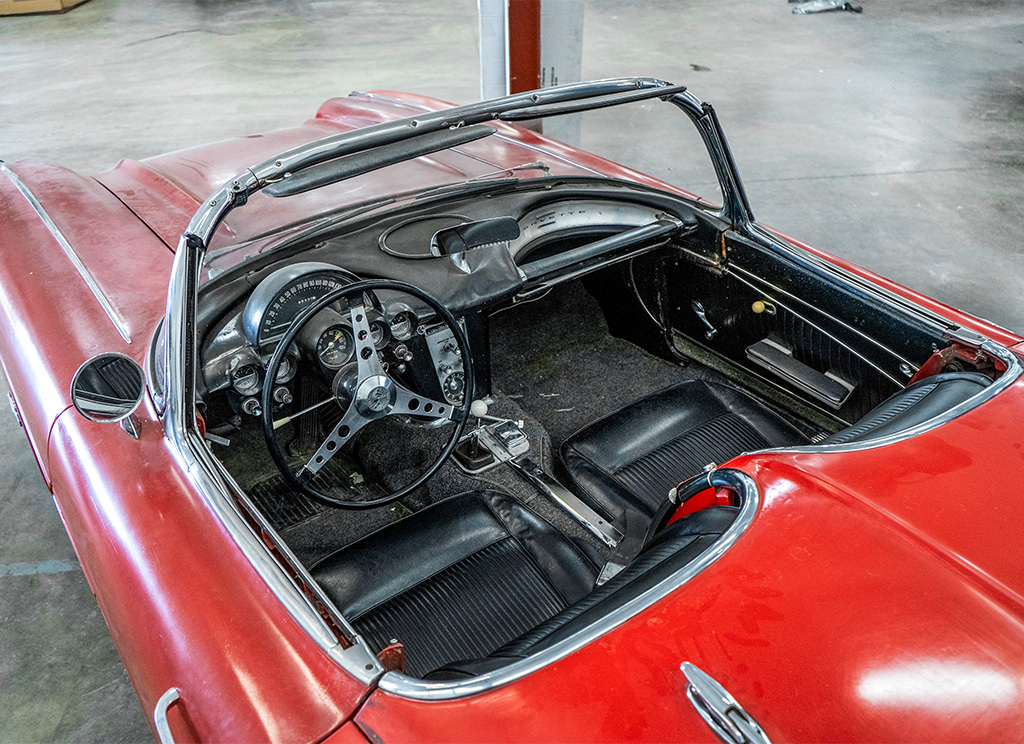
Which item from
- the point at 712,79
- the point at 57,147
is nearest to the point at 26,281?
the point at 57,147

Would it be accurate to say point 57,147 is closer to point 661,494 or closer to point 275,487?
point 275,487

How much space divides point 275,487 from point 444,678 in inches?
54.0

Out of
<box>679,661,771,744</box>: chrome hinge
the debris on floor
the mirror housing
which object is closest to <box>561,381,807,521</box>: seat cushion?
the mirror housing

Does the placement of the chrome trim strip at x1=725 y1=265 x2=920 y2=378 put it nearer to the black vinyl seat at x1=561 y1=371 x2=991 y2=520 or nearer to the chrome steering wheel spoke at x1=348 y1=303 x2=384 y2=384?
the black vinyl seat at x1=561 y1=371 x2=991 y2=520

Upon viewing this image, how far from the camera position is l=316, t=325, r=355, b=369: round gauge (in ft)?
6.25

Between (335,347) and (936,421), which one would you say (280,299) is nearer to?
(335,347)

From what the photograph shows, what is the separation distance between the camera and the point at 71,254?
2404 millimetres

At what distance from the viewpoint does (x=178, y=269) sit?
168 cm

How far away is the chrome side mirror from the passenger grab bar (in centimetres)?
117

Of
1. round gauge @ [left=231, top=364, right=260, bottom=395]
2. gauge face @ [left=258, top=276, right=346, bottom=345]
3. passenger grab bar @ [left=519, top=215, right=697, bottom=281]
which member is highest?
gauge face @ [left=258, top=276, right=346, bottom=345]

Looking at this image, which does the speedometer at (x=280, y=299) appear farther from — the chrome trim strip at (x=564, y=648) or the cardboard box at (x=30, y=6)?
the cardboard box at (x=30, y=6)

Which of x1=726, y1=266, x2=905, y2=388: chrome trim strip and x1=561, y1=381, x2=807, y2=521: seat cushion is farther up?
x1=726, y1=266, x2=905, y2=388: chrome trim strip

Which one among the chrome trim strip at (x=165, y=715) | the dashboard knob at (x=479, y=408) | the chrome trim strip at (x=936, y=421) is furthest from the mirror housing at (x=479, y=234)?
the chrome trim strip at (x=165, y=715)

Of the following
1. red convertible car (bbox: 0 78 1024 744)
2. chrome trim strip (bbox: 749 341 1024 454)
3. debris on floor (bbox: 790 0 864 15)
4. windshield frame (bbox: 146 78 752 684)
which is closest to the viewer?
red convertible car (bbox: 0 78 1024 744)
